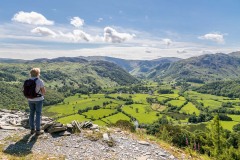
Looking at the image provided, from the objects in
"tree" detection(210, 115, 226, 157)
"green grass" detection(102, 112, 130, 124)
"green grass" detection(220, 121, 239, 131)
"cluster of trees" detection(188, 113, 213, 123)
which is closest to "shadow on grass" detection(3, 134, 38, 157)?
"tree" detection(210, 115, 226, 157)

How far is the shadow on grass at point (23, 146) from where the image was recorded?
15428 millimetres

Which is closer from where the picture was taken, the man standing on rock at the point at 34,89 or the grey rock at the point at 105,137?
the man standing on rock at the point at 34,89

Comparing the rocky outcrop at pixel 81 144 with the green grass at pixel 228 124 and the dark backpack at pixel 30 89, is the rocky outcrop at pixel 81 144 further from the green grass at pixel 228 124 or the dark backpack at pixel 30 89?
the green grass at pixel 228 124

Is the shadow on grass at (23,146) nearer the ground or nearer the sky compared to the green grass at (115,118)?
nearer the sky

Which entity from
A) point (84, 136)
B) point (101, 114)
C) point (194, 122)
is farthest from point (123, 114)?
point (84, 136)

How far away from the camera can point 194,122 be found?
186 m

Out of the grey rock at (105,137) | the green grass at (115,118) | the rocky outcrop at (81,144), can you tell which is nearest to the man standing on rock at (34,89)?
the rocky outcrop at (81,144)

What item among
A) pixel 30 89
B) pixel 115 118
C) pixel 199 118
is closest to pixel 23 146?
pixel 30 89

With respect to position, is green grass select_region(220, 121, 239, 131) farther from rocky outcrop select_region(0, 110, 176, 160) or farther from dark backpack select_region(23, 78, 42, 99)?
dark backpack select_region(23, 78, 42, 99)

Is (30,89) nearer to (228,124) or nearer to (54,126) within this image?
(54,126)

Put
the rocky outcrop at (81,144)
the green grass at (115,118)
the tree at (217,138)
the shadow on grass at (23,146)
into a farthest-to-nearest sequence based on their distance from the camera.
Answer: the green grass at (115,118) → the tree at (217,138) → the rocky outcrop at (81,144) → the shadow on grass at (23,146)

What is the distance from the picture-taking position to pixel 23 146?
16438 millimetres

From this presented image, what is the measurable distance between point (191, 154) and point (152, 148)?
2.70 m

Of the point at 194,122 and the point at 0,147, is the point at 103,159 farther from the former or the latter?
the point at 194,122
